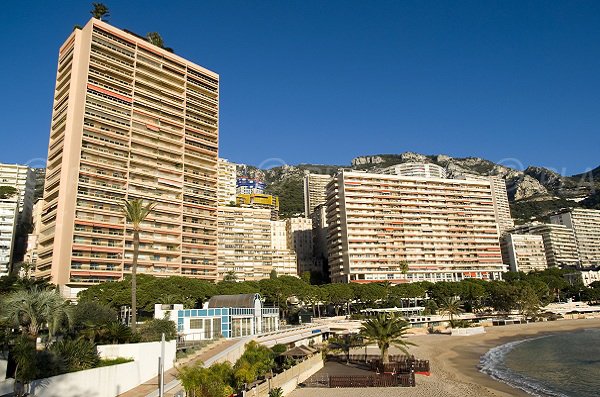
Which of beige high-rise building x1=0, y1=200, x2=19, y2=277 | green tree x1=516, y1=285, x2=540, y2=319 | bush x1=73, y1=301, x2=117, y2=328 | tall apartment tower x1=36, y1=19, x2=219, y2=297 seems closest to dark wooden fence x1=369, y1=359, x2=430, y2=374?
bush x1=73, y1=301, x2=117, y2=328

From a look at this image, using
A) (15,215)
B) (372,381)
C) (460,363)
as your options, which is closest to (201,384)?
(372,381)

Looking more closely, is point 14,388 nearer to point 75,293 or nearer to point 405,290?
point 75,293

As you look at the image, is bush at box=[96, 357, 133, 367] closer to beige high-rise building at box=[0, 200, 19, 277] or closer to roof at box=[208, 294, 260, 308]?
roof at box=[208, 294, 260, 308]

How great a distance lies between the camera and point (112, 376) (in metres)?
27.2

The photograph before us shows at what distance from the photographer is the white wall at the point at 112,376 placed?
23.6 metres

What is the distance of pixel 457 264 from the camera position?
151 metres

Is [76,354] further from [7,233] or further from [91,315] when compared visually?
[7,233]

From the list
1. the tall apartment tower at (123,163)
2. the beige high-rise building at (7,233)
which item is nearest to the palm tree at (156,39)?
the tall apartment tower at (123,163)

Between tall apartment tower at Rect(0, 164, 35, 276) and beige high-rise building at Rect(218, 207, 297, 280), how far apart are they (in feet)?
195

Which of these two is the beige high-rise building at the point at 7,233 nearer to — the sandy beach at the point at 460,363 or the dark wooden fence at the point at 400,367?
the sandy beach at the point at 460,363

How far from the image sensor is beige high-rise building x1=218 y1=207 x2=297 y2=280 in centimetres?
15375

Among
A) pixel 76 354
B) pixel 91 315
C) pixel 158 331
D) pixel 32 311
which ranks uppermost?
pixel 32 311

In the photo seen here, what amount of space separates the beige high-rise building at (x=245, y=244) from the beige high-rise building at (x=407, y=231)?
2346 centimetres

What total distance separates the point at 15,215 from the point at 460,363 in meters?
119
